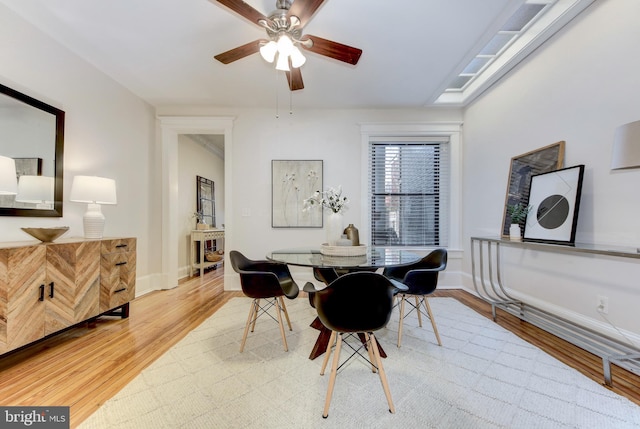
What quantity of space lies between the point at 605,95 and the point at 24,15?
470 cm

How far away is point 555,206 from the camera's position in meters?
2.19

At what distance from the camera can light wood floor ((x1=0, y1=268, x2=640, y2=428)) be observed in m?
1.46

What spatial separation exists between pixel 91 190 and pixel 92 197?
7 cm

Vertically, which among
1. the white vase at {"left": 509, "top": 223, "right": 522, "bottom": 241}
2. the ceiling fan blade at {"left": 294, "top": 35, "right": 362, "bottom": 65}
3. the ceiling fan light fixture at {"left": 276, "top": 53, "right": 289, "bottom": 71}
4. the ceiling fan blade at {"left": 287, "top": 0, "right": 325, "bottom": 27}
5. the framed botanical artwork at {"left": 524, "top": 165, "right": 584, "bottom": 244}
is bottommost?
the white vase at {"left": 509, "top": 223, "right": 522, "bottom": 241}

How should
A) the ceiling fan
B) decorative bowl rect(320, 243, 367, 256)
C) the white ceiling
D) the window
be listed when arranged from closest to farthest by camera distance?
the ceiling fan < the white ceiling < decorative bowl rect(320, 243, 367, 256) < the window

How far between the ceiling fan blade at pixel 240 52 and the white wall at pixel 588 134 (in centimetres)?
264

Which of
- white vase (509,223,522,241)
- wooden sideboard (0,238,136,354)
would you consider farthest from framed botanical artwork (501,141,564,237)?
wooden sideboard (0,238,136,354)

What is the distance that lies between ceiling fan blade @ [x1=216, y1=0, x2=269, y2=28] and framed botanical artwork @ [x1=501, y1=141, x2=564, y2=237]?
2701mm

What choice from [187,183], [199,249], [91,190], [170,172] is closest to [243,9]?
[91,190]

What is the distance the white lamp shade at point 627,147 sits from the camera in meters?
1.33

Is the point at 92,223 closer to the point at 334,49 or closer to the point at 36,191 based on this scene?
the point at 36,191

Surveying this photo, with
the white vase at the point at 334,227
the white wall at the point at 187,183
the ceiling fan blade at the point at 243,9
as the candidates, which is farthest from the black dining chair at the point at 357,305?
the white wall at the point at 187,183

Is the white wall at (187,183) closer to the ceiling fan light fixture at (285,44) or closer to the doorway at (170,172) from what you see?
the doorway at (170,172)

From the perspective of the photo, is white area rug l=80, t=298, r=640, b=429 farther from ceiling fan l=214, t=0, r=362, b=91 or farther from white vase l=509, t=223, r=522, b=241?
ceiling fan l=214, t=0, r=362, b=91
